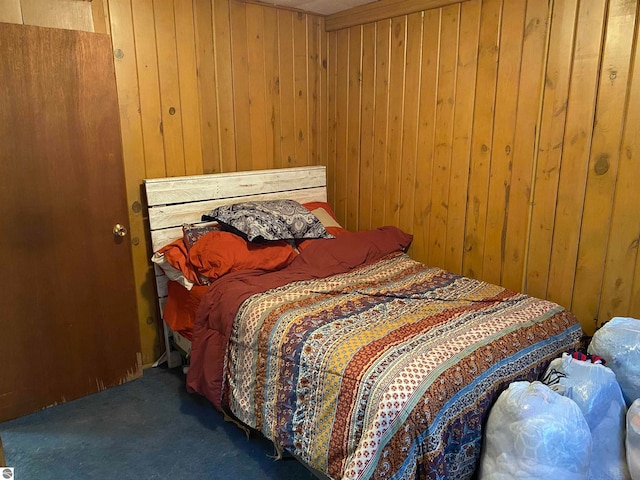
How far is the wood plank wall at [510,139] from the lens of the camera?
2.13 meters

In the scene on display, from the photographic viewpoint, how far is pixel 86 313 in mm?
2512

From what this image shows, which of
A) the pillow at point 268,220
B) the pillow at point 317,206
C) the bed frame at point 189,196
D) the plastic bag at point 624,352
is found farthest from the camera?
the pillow at point 317,206

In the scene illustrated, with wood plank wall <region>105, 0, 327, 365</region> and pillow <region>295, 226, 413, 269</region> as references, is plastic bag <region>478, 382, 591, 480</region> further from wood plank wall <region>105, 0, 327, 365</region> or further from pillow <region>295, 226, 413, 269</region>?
wood plank wall <region>105, 0, 327, 365</region>

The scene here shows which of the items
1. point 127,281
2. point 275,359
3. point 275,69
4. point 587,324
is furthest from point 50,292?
point 587,324

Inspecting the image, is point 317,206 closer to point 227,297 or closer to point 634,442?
point 227,297

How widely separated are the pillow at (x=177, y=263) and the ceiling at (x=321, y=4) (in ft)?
5.48

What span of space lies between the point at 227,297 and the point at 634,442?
1.71m

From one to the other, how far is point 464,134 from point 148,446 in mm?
2311

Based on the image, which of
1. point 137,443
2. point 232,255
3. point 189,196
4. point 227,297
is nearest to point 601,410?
point 227,297

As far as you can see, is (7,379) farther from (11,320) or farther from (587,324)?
(587,324)

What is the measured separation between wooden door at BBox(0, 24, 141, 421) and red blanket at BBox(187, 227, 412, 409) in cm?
64

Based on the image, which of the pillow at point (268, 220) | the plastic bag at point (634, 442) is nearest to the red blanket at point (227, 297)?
the pillow at point (268, 220)

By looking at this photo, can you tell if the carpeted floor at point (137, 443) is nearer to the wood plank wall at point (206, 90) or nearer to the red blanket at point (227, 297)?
→ the red blanket at point (227, 297)

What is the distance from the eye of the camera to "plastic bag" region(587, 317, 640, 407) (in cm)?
185
